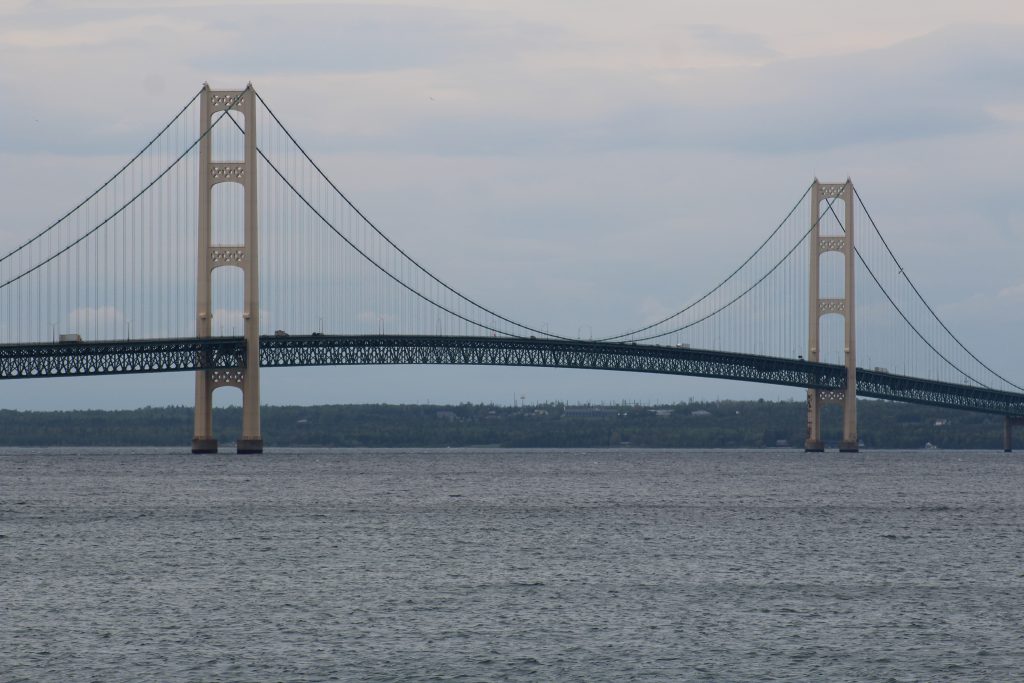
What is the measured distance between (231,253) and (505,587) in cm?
4918

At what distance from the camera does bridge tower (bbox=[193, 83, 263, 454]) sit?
74625mm

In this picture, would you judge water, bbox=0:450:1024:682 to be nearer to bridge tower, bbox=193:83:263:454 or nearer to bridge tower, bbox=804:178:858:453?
bridge tower, bbox=193:83:263:454

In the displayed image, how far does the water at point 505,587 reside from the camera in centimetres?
2139

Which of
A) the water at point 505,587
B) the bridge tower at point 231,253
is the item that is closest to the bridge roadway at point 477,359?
the bridge tower at point 231,253

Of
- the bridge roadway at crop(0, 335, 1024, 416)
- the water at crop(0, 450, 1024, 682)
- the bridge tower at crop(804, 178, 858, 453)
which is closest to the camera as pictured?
the water at crop(0, 450, 1024, 682)

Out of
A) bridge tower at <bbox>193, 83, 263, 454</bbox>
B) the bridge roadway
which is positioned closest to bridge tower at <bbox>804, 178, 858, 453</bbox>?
the bridge roadway

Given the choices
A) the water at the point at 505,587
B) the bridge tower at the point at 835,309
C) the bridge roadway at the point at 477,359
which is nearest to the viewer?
the water at the point at 505,587

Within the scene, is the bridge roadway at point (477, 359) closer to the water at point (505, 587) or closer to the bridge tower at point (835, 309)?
the bridge tower at point (835, 309)

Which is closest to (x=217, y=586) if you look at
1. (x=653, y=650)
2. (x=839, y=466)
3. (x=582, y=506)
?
(x=653, y=650)

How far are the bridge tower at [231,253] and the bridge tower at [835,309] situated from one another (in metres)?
34.9

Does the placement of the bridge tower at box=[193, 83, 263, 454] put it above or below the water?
above

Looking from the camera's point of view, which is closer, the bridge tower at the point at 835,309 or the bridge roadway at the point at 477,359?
the bridge roadway at the point at 477,359

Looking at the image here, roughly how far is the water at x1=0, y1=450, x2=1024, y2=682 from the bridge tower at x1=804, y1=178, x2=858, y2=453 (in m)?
45.4

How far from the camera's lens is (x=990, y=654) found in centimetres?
2189
